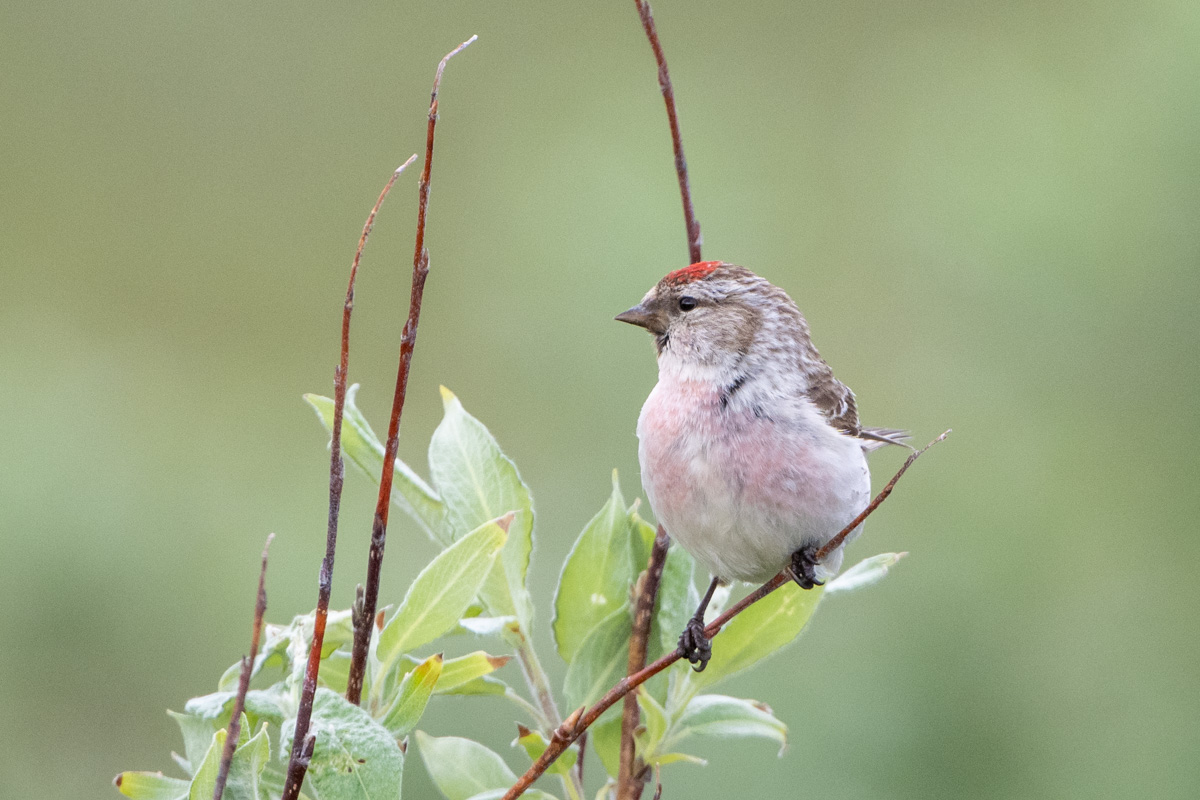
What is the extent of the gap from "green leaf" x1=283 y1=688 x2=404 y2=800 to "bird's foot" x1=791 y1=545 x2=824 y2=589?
0.51 m

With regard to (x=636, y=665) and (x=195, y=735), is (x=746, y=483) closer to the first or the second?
(x=636, y=665)

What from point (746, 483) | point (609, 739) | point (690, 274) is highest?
point (690, 274)

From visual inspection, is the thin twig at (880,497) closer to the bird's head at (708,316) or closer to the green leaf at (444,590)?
the green leaf at (444,590)

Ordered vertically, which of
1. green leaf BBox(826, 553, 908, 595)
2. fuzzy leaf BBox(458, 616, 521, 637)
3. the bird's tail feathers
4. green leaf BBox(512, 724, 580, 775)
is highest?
fuzzy leaf BBox(458, 616, 521, 637)

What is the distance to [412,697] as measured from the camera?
858 mm

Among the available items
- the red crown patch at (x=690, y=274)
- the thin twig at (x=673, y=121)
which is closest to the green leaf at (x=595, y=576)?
the thin twig at (x=673, y=121)

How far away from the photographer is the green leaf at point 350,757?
805 mm

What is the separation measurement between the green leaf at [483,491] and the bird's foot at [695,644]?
0.46 ft

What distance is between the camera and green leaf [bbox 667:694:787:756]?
3.43 feet

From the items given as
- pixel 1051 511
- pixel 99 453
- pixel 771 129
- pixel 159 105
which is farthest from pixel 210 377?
pixel 1051 511

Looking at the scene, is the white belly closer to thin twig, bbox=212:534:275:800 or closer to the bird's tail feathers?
the bird's tail feathers

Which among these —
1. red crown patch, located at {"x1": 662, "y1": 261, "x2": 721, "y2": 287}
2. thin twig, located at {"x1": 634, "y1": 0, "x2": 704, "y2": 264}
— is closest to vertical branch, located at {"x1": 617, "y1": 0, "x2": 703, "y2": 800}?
thin twig, located at {"x1": 634, "y1": 0, "x2": 704, "y2": 264}

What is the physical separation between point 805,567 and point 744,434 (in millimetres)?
187

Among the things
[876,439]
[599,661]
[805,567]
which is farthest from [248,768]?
[876,439]
